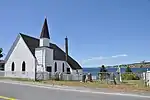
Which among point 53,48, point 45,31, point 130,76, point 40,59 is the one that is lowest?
point 130,76

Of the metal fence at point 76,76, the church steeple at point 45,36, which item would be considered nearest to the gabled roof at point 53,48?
the church steeple at point 45,36

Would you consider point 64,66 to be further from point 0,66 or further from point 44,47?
point 0,66

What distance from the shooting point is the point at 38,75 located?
36375mm

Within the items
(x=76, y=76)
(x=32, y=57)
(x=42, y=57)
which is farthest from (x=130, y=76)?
(x=32, y=57)

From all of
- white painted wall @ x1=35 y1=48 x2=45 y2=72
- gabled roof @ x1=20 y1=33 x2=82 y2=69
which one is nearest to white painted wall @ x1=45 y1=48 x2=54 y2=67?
white painted wall @ x1=35 y1=48 x2=45 y2=72

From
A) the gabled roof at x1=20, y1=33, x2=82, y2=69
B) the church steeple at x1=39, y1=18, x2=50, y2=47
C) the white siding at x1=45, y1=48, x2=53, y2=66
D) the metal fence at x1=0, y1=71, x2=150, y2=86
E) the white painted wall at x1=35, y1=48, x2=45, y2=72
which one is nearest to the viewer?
the metal fence at x1=0, y1=71, x2=150, y2=86

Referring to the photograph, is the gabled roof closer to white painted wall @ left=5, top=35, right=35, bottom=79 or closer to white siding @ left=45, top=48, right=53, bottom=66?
white painted wall @ left=5, top=35, right=35, bottom=79

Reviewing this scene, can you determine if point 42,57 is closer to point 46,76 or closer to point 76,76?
point 46,76

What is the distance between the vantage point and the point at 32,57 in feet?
139

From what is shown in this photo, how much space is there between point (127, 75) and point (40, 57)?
49.7 ft

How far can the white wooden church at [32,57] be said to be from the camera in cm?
4206

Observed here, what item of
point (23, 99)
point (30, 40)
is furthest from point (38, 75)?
point (23, 99)

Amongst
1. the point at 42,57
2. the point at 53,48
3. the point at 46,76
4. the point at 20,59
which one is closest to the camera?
the point at 46,76

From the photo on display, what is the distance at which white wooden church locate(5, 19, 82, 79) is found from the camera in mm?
42062
